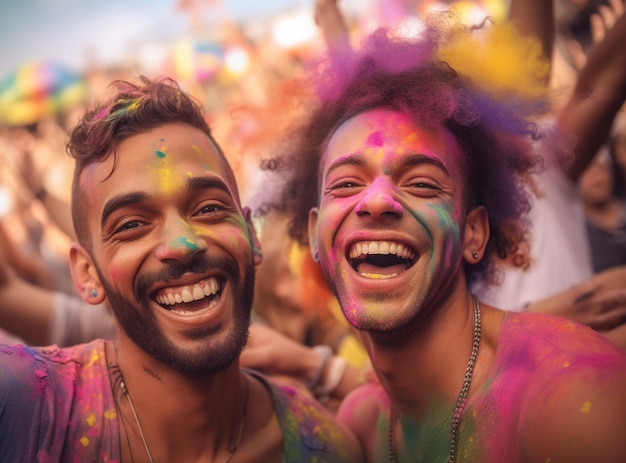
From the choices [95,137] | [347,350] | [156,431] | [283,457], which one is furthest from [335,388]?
[95,137]

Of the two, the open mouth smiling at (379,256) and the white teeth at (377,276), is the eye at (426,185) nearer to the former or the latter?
the open mouth smiling at (379,256)

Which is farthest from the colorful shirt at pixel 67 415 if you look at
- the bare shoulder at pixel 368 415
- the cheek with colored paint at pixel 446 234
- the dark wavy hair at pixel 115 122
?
the cheek with colored paint at pixel 446 234

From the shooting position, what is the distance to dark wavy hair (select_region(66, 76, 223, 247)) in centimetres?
239

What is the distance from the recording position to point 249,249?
244 centimetres

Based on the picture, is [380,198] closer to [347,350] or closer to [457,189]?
[457,189]

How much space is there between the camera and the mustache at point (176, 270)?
2.22 metres

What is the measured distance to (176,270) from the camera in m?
2.23

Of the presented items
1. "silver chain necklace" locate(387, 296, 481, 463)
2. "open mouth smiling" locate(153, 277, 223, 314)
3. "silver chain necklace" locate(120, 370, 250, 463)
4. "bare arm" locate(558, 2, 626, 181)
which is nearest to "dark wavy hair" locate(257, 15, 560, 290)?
"bare arm" locate(558, 2, 626, 181)

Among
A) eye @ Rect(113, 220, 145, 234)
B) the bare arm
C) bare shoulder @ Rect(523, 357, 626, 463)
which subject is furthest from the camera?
the bare arm

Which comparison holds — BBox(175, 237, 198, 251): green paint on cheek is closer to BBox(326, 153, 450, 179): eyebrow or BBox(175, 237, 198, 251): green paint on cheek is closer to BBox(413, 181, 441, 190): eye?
BBox(326, 153, 450, 179): eyebrow

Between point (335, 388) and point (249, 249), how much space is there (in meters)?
1.25

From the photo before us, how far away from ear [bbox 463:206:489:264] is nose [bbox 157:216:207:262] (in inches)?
38.3

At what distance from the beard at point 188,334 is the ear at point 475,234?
2.84 feet

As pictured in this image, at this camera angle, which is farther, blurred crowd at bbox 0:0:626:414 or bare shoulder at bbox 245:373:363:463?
blurred crowd at bbox 0:0:626:414
